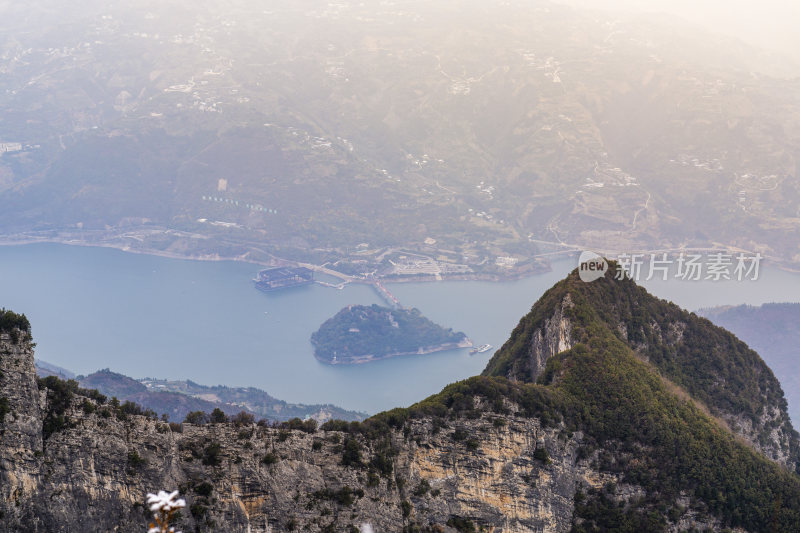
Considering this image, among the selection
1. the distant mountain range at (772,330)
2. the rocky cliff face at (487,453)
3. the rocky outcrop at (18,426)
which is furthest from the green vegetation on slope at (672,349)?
the distant mountain range at (772,330)

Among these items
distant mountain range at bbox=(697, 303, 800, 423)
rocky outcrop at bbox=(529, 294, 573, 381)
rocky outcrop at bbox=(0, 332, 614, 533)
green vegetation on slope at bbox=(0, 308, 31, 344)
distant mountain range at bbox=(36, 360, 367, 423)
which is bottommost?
distant mountain range at bbox=(36, 360, 367, 423)

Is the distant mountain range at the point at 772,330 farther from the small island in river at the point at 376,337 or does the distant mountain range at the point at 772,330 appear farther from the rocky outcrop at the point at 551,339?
the rocky outcrop at the point at 551,339

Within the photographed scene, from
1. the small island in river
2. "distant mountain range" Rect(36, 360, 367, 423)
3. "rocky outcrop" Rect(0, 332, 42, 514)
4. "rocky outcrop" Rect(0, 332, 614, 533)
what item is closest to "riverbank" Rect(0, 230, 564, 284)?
the small island in river

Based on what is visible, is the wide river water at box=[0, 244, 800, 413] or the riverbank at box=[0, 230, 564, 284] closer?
the wide river water at box=[0, 244, 800, 413]

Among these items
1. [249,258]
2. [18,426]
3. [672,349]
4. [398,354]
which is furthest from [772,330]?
[18,426]

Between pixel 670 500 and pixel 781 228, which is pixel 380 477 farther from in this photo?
pixel 781 228

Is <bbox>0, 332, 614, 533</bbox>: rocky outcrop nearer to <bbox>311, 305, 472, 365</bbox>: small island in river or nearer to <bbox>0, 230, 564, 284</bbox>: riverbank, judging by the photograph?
<bbox>311, 305, 472, 365</bbox>: small island in river
